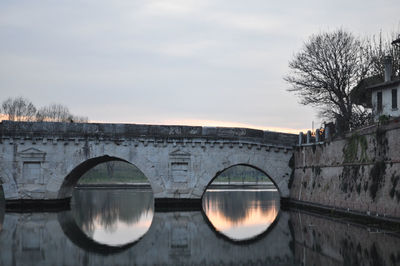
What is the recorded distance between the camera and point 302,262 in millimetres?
15273

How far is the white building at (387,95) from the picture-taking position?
31.2 metres

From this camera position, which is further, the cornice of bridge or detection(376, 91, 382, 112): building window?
detection(376, 91, 382, 112): building window

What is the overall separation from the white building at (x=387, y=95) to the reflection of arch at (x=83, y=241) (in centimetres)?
1972

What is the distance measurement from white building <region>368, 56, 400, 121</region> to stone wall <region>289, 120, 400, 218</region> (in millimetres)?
5315

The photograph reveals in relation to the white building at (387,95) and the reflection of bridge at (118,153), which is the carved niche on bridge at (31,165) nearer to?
the reflection of bridge at (118,153)

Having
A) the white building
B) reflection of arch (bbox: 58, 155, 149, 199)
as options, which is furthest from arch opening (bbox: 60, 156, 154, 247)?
the white building

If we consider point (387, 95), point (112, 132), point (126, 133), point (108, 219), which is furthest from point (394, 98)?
point (108, 219)

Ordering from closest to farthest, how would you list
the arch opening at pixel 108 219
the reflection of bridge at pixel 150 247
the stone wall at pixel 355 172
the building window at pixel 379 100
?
the reflection of bridge at pixel 150 247, the arch opening at pixel 108 219, the stone wall at pixel 355 172, the building window at pixel 379 100

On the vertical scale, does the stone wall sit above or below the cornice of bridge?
below

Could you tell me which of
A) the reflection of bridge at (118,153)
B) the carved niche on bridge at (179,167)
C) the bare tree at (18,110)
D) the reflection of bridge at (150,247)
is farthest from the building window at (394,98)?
the bare tree at (18,110)

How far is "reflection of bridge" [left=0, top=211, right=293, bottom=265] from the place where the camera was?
1628cm


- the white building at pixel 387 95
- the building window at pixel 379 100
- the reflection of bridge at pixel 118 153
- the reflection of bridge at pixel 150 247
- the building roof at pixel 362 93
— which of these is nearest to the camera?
the reflection of bridge at pixel 150 247

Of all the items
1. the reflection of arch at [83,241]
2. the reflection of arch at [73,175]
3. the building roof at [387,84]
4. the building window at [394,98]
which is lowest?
the reflection of arch at [83,241]

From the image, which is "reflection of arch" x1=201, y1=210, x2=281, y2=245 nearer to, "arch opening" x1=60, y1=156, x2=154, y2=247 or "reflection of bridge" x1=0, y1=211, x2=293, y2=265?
"reflection of bridge" x1=0, y1=211, x2=293, y2=265
